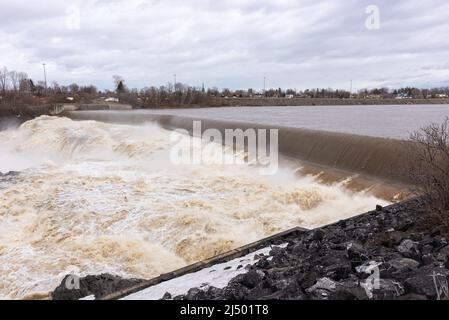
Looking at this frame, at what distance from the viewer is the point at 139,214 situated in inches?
375

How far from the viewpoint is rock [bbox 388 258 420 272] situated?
13.3ft

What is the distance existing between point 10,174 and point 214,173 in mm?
7294

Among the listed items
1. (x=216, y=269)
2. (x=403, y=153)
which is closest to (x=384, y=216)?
(x=216, y=269)

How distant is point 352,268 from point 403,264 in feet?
1.66

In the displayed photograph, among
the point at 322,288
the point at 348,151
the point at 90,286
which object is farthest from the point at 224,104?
the point at 322,288

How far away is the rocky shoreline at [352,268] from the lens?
11.9 feet

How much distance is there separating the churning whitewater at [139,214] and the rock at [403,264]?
4038 mm

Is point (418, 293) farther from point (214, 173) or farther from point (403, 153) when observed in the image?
point (214, 173)

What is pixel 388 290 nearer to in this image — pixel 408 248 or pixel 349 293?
pixel 349 293

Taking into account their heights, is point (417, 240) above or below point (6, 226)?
above

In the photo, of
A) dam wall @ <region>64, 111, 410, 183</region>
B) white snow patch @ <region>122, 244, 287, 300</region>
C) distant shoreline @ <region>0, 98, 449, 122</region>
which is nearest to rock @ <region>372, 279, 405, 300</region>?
white snow patch @ <region>122, 244, 287, 300</region>

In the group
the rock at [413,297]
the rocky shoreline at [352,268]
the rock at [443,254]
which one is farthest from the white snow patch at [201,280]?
the rock at [443,254]

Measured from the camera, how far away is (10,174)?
14.2 metres

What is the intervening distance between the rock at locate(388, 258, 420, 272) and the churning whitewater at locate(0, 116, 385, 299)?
4.04 m
